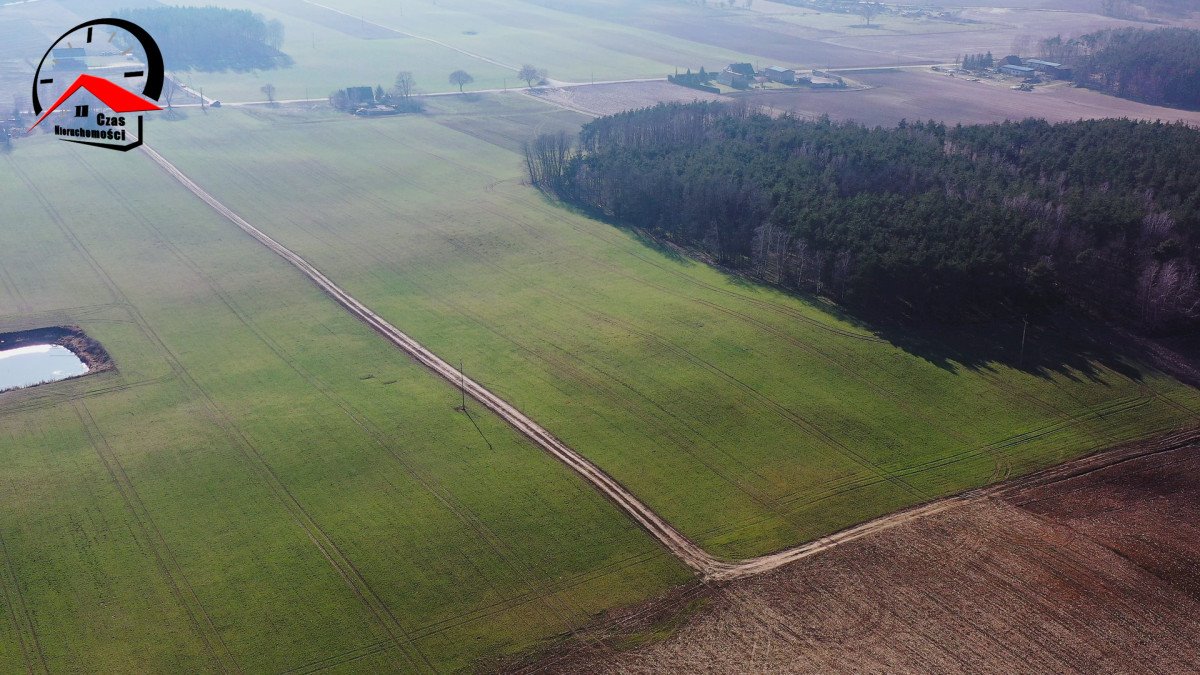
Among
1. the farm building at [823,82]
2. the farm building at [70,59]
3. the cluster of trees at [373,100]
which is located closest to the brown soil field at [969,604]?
the cluster of trees at [373,100]

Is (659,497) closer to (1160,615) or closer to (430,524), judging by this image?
(430,524)

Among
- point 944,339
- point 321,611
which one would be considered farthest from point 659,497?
point 944,339

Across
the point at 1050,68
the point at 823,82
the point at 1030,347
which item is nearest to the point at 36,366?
the point at 1030,347

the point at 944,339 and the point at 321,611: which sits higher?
the point at 944,339

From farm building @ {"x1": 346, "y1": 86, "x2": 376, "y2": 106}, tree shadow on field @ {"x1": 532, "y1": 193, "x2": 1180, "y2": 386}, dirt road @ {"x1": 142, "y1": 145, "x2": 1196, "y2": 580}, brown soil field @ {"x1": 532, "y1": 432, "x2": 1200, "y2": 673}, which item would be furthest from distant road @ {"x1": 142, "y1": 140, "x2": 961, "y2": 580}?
farm building @ {"x1": 346, "y1": 86, "x2": 376, "y2": 106}

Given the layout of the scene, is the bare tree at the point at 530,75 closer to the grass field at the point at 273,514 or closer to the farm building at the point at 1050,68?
the farm building at the point at 1050,68

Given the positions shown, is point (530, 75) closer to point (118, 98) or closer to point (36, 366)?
point (118, 98)
